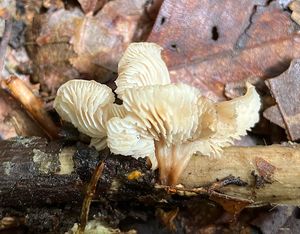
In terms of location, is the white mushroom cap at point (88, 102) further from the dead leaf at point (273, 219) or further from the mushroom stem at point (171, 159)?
the dead leaf at point (273, 219)

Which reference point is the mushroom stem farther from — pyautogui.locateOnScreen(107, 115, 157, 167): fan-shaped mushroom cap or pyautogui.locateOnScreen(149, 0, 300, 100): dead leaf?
pyautogui.locateOnScreen(149, 0, 300, 100): dead leaf

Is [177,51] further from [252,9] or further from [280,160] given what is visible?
[280,160]

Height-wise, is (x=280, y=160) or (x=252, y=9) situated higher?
(x=252, y=9)

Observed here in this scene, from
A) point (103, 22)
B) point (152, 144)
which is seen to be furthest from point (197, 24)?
point (152, 144)

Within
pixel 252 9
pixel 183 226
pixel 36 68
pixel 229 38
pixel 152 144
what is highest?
pixel 252 9

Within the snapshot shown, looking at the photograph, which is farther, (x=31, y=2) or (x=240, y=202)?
(x=31, y=2)

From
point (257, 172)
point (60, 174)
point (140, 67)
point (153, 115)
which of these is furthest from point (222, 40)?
point (60, 174)
